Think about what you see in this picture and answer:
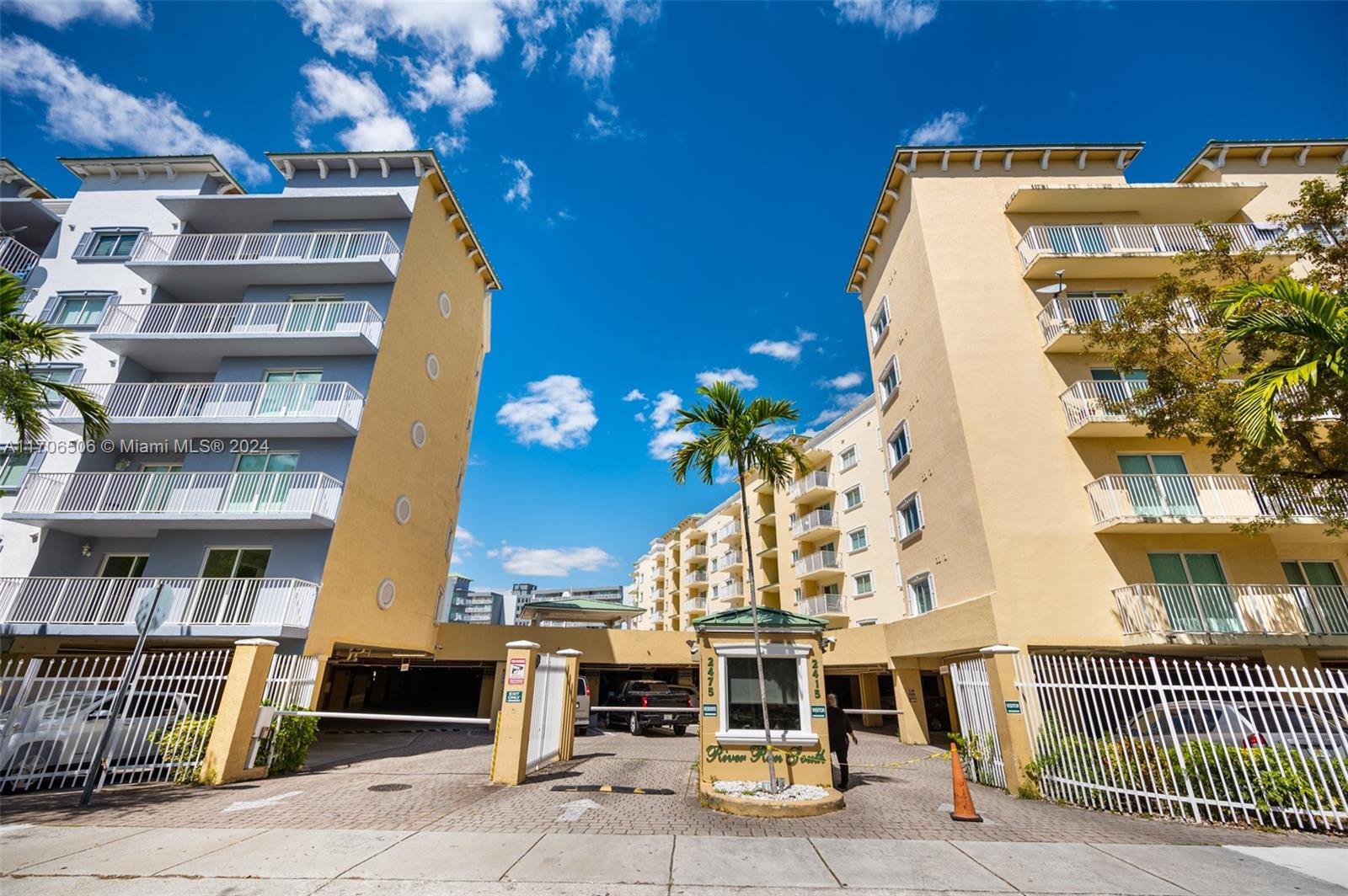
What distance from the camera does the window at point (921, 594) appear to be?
18.0 metres

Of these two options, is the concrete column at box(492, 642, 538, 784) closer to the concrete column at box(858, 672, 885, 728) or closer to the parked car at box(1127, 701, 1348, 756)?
the parked car at box(1127, 701, 1348, 756)

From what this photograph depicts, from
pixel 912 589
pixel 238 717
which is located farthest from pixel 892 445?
pixel 238 717

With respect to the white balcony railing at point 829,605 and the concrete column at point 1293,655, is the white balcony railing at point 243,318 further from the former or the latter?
the concrete column at point 1293,655

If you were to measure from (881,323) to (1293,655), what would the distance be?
15101 mm

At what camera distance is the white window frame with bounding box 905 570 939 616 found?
58.4 feet

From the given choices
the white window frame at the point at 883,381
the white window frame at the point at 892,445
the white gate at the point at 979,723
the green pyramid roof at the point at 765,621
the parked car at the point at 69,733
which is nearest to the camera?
the parked car at the point at 69,733

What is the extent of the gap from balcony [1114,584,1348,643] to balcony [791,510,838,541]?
18.0 metres

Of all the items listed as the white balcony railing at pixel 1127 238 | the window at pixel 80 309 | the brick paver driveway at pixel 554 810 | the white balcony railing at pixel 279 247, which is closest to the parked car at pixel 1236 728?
the brick paver driveway at pixel 554 810

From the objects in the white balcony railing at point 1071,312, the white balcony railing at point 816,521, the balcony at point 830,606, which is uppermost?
the white balcony railing at point 1071,312

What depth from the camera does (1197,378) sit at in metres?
11.0

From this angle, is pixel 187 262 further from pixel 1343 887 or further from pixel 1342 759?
pixel 1342 759

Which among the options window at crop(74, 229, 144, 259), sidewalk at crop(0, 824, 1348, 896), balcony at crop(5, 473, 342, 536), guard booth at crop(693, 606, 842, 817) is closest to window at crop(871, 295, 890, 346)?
guard booth at crop(693, 606, 842, 817)

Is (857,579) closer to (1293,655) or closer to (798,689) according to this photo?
(1293,655)

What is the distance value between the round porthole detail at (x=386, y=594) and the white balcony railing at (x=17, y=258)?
17.9 m
